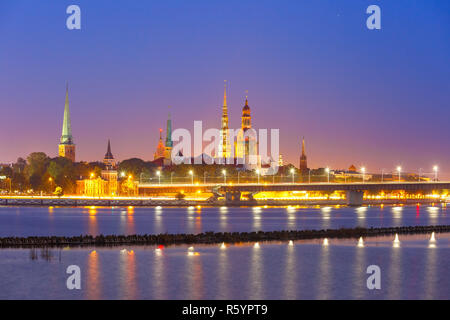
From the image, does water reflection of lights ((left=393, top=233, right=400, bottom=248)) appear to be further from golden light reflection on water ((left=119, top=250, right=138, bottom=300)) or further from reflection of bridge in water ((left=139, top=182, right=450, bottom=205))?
reflection of bridge in water ((left=139, top=182, right=450, bottom=205))

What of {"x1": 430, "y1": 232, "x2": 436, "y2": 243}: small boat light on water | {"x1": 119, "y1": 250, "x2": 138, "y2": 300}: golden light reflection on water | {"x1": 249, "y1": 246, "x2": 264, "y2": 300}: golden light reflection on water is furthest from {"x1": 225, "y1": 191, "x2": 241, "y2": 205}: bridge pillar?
{"x1": 119, "y1": 250, "x2": 138, "y2": 300}: golden light reflection on water

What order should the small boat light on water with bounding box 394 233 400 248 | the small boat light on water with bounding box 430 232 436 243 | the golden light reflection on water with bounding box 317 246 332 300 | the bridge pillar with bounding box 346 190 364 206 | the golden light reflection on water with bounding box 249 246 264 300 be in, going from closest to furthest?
the golden light reflection on water with bounding box 249 246 264 300, the golden light reflection on water with bounding box 317 246 332 300, the small boat light on water with bounding box 394 233 400 248, the small boat light on water with bounding box 430 232 436 243, the bridge pillar with bounding box 346 190 364 206

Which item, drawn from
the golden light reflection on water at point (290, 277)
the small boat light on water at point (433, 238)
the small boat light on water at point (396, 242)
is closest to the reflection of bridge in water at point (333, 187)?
the small boat light on water at point (433, 238)

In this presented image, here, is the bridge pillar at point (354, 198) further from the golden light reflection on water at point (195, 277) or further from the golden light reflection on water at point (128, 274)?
the golden light reflection on water at point (195, 277)

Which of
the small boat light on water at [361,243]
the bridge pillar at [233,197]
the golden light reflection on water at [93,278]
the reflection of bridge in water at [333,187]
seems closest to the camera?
the golden light reflection on water at [93,278]

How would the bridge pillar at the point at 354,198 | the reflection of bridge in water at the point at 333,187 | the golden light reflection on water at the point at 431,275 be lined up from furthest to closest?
the bridge pillar at the point at 354,198, the reflection of bridge in water at the point at 333,187, the golden light reflection on water at the point at 431,275

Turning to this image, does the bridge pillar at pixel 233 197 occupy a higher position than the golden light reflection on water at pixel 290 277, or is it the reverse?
the bridge pillar at pixel 233 197

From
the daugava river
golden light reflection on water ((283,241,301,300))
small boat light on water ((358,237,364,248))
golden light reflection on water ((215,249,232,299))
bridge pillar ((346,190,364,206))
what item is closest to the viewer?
golden light reflection on water ((283,241,301,300))

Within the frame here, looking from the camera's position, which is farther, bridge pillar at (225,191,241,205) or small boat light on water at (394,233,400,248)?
bridge pillar at (225,191,241,205)

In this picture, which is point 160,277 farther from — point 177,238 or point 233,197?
point 233,197

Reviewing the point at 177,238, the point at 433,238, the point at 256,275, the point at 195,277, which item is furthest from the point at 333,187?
the point at 195,277

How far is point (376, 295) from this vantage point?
49531 mm

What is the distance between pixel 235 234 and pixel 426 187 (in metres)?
97.4

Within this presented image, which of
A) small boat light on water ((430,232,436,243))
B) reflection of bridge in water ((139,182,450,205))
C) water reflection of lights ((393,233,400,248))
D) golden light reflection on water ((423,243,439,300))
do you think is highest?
reflection of bridge in water ((139,182,450,205))
